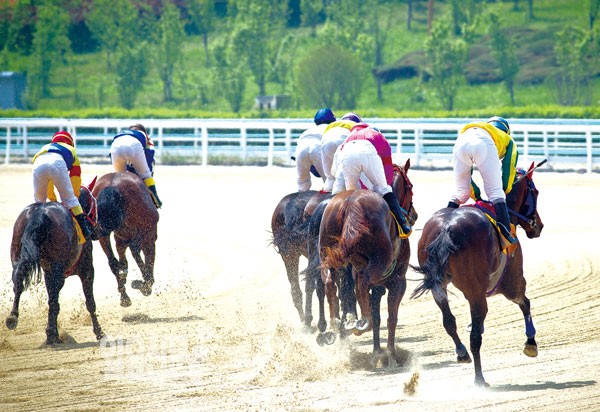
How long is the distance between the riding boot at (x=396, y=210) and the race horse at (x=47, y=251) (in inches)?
117

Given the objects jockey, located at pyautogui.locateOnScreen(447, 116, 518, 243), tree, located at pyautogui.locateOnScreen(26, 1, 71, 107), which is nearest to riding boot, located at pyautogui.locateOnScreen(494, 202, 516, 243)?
jockey, located at pyautogui.locateOnScreen(447, 116, 518, 243)

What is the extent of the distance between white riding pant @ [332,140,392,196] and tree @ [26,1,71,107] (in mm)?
43277

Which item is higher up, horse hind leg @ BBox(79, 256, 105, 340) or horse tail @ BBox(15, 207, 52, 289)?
horse tail @ BBox(15, 207, 52, 289)

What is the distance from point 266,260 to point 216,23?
165ft

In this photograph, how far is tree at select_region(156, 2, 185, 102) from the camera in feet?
164

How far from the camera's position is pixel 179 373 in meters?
7.54

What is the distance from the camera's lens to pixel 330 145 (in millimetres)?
9594

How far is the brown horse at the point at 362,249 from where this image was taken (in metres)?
7.74

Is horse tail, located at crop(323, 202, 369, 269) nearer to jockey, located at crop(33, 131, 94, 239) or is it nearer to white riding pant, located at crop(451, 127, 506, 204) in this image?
white riding pant, located at crop(451, 127, 506, 204)

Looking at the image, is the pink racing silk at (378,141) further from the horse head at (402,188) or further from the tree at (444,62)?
the tree at (444,62)

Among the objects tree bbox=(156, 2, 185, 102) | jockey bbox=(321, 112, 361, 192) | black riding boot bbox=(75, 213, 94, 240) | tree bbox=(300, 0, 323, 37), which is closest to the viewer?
black riding boot bbox=(75, 213, 94, 240)

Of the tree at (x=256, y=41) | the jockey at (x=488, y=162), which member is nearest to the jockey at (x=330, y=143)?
the jockey at (x=488, y=162)

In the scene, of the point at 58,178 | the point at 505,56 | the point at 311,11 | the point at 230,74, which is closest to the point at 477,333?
the point at 58,178

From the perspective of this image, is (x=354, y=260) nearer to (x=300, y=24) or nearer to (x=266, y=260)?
(x=266, y=260)
